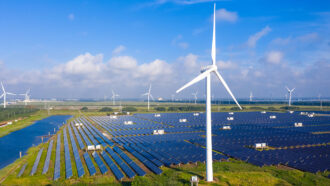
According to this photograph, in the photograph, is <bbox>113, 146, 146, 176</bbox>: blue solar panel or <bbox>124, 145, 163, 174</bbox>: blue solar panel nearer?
<bbox>113, 146, 146, 176</bbox>: blue solar panel

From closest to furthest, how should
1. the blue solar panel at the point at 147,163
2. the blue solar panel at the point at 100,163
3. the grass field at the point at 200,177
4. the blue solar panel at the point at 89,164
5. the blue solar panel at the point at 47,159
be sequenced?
the grass field at the point at 200,177
the blue solar panel at the point at 89,164
the blue solar panel at the point at 147,163
the blue solar panel at the point at 100,163
the blue solar panel at the point at 47,159

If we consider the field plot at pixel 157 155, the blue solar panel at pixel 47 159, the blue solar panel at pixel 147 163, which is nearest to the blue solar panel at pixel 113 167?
the field plot at pixel 157 155

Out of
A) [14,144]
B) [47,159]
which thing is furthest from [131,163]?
[14,144]

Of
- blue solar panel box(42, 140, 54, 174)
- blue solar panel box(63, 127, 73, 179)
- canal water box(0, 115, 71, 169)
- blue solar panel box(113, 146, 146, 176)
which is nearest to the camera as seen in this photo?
blue solar panel box(63, 127, 73, 179)

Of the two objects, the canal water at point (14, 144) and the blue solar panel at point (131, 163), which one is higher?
the blue solar panel at point (131, 163)

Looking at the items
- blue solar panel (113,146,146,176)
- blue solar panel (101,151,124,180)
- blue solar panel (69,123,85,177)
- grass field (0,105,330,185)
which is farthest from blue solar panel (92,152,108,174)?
blue solar panel (113,146,146,176)

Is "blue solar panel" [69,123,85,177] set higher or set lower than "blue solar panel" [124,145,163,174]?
lower

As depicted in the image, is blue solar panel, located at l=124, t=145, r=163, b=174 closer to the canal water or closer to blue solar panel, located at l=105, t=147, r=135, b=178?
blue solar panel, located at l=105, t=147, r=135, b=178

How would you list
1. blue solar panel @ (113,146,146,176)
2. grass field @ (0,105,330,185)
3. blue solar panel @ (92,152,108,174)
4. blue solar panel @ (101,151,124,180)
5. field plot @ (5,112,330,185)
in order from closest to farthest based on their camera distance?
grass field @ (0,105,330,185)
blue solar panel @ (101,151,124,180)
blue solar panel @ (113,146,146,176)
blue solar panel @ (92,152,108,174)
field plot @ (5,112,330,185)

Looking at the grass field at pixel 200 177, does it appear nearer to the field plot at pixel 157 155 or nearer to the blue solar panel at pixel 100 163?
the field plot at pixel 157 155

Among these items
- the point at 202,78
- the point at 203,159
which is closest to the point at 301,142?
the point at 203,159

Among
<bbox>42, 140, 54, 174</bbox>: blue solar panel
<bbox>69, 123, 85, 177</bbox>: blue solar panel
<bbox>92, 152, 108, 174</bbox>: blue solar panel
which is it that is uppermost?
<bbox>92, 152, 108, 174</bbox>: blue solar panel

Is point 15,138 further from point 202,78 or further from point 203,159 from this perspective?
point 202,78
